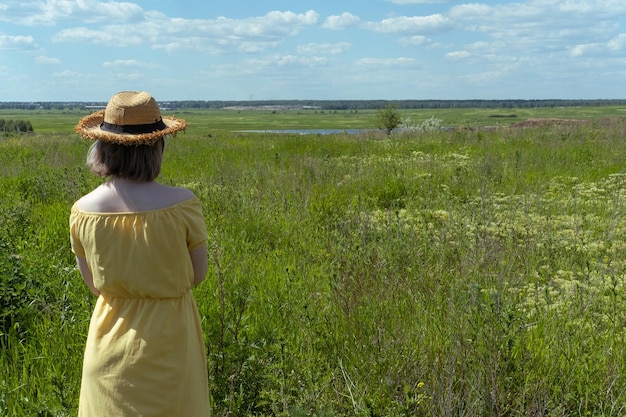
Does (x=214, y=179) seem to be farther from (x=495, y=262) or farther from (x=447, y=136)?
(x=447, y=136)

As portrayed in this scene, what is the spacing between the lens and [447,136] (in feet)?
50.6

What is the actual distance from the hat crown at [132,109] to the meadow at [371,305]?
41.3 inches

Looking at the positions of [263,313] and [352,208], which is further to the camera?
[352,208]

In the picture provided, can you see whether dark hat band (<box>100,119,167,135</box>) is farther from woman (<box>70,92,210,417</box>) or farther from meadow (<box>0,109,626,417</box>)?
meadow (<box>0,109,626,417</box>)

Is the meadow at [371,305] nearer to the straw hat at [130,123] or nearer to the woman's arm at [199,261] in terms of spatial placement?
the woman's arm at [199,261]

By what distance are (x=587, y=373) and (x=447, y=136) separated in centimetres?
1332

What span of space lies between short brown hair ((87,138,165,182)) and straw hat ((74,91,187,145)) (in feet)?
0.14

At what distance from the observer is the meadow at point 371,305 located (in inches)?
106

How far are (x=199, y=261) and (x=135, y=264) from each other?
28 cm

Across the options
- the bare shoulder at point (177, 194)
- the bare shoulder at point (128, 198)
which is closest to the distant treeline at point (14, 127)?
the bare shoulder at point (128, 198)

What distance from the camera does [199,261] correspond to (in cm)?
213

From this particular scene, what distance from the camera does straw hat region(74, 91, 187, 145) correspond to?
1.90 m

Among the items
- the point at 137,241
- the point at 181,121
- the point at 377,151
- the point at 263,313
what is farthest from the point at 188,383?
the point at 377,151

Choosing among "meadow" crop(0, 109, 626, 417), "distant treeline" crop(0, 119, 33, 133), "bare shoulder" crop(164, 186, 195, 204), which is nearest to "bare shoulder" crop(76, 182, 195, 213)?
"bare shoulder" crop(164, 186, 195, 204)
